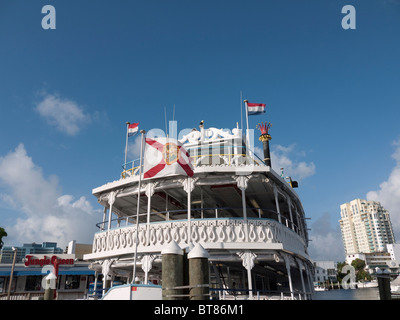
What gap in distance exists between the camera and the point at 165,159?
16.0 m

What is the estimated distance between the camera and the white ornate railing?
1566cm

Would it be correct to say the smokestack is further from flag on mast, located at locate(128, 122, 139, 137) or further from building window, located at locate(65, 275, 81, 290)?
building window, located at locate(65, 275, 81, 290)

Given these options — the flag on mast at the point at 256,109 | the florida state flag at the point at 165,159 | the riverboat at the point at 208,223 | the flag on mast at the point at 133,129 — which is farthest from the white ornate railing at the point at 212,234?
the flag on mast at the point at 256,109

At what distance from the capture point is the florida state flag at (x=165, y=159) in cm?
1570

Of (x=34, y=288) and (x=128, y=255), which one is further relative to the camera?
(x=34, y=288)

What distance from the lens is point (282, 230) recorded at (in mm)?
17156

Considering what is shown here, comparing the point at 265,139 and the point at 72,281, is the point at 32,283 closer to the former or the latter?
the point at 72,281

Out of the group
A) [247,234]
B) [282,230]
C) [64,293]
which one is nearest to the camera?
[247,234]

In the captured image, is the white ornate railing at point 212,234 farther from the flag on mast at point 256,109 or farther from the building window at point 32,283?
the building window at point 32,283

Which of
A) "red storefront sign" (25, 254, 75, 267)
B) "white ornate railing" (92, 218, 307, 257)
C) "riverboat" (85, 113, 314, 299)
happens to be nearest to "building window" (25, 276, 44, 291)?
"red storefront sign" (25, 254, 75, 267)

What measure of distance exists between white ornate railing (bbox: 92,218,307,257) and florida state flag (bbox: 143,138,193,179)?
9.08ft
